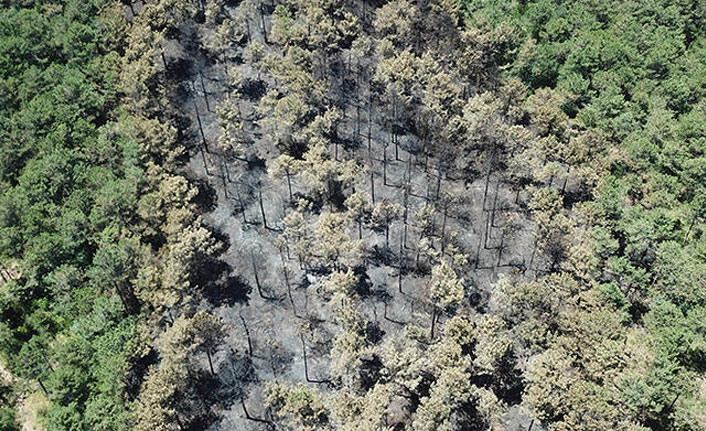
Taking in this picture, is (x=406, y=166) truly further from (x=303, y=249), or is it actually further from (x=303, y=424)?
(x=303, y=424)

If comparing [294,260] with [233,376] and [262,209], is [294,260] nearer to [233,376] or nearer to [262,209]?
[262,209]

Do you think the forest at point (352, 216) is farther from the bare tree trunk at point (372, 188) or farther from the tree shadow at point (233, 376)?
the bare tree trunk at point (372, 188)

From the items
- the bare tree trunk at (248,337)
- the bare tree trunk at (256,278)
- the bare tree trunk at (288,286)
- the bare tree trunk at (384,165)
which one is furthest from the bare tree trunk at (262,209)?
the bare tree trunk at (384,165)

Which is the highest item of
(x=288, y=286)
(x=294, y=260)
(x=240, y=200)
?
(x=240, y=200)

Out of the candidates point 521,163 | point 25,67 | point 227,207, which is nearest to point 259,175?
point 227,207

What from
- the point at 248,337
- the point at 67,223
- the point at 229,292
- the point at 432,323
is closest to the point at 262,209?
the point at 229,292

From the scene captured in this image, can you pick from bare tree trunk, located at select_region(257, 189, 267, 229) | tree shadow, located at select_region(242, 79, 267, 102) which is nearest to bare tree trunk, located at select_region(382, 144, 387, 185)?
bare tree trunk, located at select_region(257, 189, 267, 229)

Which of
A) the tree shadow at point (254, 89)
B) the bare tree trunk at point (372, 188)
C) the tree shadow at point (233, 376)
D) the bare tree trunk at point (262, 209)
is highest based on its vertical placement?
the tree shadow at point (254, 89)

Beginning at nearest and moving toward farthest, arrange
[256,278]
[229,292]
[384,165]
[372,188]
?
[229,292], [256,278], [372,188], [384,165]
